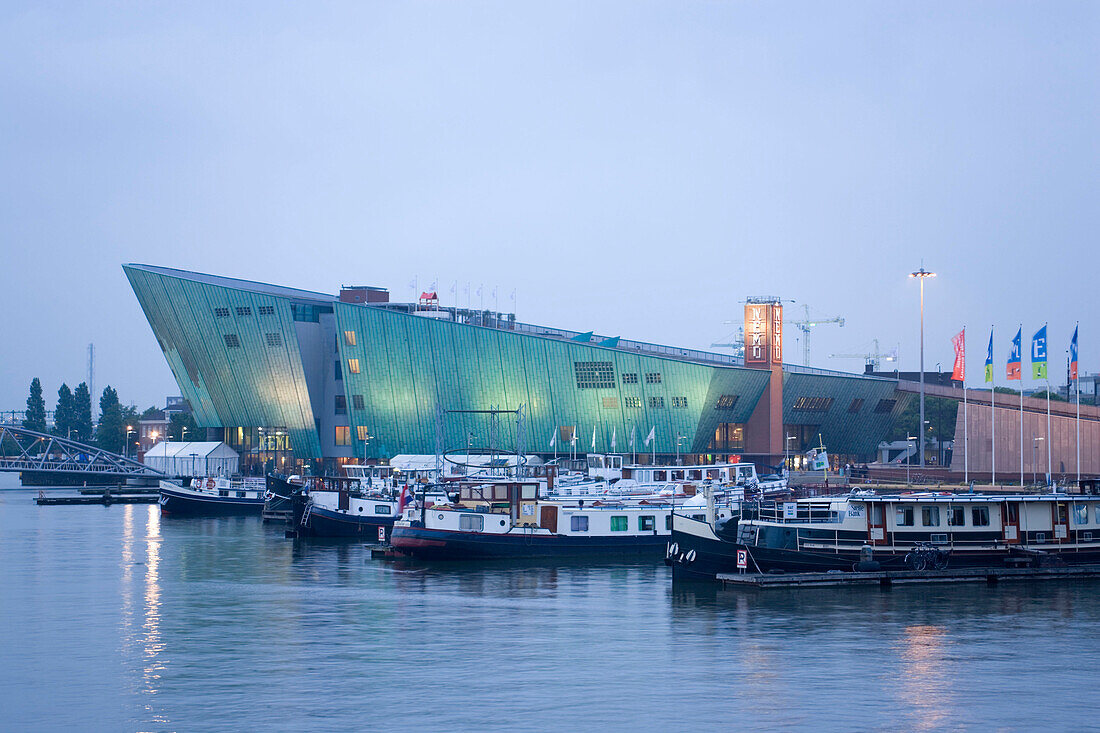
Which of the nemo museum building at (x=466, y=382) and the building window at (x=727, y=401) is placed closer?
the nemo museum building at (x=466, y=382)

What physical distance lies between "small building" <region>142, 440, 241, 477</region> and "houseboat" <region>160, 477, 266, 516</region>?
2931 cm

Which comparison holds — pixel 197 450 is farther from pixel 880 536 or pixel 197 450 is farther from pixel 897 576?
pixel 897 576

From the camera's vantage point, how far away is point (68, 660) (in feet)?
121

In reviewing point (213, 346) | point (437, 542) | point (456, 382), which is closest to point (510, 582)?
point (437, 542)

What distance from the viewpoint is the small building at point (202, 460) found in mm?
142875

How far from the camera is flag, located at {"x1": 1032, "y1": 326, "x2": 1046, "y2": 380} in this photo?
75.2 metres

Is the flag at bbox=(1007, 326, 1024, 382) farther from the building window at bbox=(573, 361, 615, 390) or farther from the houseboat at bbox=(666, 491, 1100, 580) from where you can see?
the building window at bbox=(573, 361, 615, 390)

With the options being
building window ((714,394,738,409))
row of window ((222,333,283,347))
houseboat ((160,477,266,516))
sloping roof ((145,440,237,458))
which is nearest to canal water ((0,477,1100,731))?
houseboat ((160,477,266,516))

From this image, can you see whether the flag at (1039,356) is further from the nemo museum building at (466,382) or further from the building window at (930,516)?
the nemo museum building at (466,382)

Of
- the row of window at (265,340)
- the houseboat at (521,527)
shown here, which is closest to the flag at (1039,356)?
the houseboat at (521,527)

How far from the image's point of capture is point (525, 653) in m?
37.0

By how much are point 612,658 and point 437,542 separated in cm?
2580

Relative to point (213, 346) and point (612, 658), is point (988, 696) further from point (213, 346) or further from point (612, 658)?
point (213, 346)

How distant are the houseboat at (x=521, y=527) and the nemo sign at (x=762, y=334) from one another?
6981 centimetres
